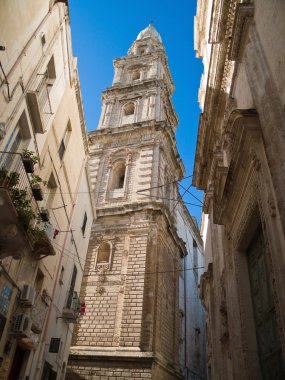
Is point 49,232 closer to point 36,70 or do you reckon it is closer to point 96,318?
point 36,70

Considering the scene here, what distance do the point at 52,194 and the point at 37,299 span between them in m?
3.05

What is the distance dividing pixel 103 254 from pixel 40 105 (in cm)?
1124

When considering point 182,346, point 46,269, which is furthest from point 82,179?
point 182,346

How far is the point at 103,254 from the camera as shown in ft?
61.4

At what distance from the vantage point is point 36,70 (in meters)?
8.40

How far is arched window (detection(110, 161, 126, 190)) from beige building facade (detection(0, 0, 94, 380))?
931 centimetres

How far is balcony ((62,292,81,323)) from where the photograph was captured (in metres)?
11.2

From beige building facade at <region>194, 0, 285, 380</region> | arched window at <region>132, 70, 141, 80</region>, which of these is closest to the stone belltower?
arched window at <region>132, 70, 141, 80</region>

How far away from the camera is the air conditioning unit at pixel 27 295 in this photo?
799 cm

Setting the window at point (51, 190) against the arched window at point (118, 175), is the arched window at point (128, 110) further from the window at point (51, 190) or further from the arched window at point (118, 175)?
the window at point (51, 190)

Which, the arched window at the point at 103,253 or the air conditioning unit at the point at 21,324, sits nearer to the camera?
the air conditioning unit at the point at 21,324

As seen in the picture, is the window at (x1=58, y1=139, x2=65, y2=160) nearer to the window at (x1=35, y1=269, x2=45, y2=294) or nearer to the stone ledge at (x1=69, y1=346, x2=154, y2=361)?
the window at (x1=35, y1=269, x2=45, y2=294)

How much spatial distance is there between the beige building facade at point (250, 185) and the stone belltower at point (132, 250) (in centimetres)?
596

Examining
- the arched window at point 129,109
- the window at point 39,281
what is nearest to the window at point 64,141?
the window at point 39,281
